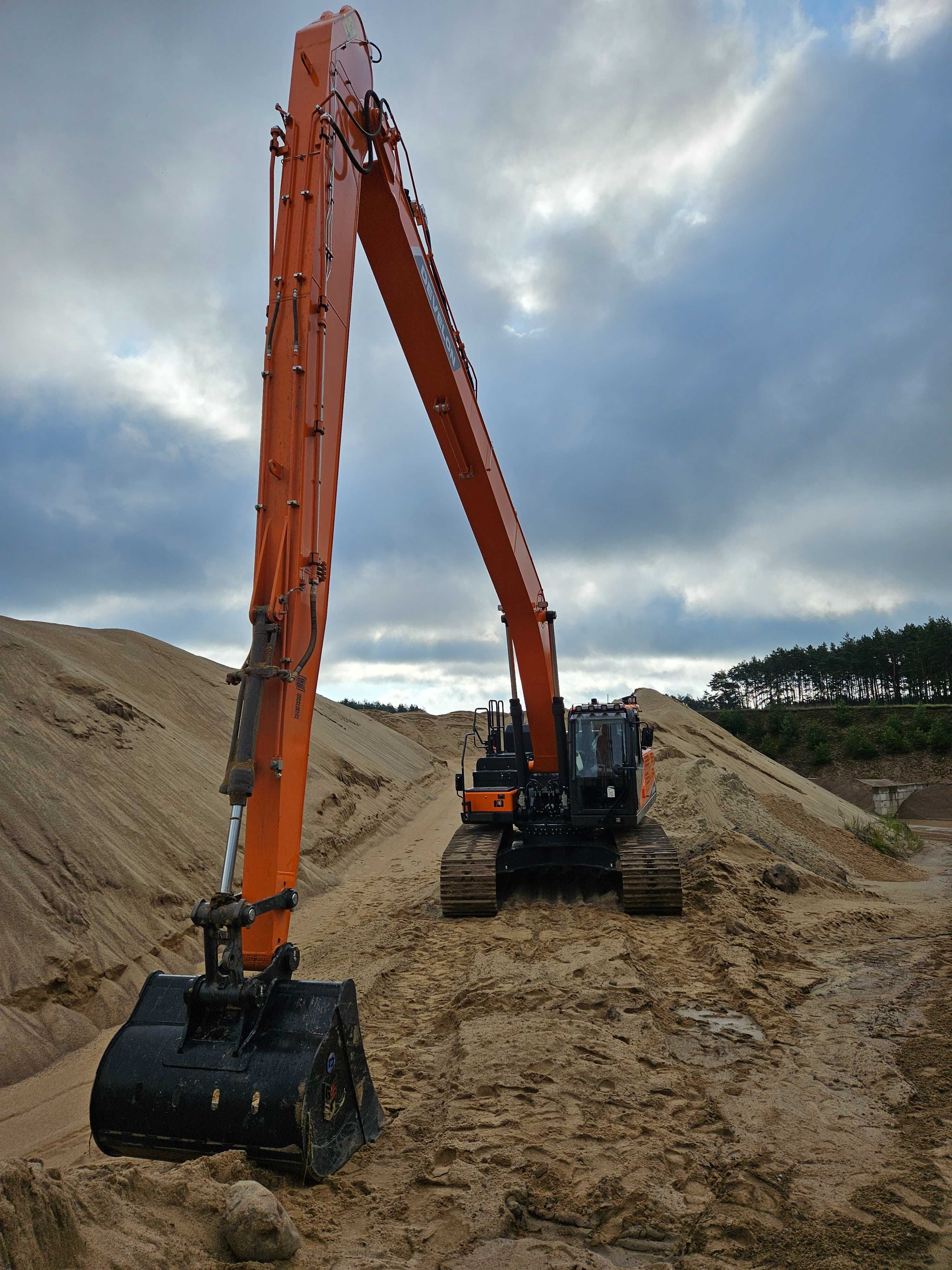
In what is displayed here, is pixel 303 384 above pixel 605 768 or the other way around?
above

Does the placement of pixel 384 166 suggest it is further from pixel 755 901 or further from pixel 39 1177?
pixel 755 901

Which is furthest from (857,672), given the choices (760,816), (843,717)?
(760,816)

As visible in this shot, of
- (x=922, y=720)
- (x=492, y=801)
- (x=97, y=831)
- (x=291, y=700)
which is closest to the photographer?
(x=291, y=700)

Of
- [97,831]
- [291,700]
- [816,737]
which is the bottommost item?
[97,831]

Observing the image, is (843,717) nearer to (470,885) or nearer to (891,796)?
(891,796)

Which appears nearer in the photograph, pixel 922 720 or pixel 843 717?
pixel 922 720

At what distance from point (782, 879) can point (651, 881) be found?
4088 millimetres

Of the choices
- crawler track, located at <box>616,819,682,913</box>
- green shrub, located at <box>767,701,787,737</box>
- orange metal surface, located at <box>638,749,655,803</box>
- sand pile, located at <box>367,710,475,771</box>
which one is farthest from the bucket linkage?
green shrub, located at <box>767,701,787,737</box>

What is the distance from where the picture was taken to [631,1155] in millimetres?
3848

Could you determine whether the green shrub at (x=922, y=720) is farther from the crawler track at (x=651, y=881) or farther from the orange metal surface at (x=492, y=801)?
the orange metal surface at (x=492, y=801)

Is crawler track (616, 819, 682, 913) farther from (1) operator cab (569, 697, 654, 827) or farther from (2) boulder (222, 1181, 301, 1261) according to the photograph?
(2) boulder (222, 1181, 301, 1261)

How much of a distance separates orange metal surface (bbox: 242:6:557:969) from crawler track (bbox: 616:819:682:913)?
556cm

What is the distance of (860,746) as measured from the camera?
47531 mm

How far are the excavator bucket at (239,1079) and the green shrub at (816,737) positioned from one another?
5152 centimetres
